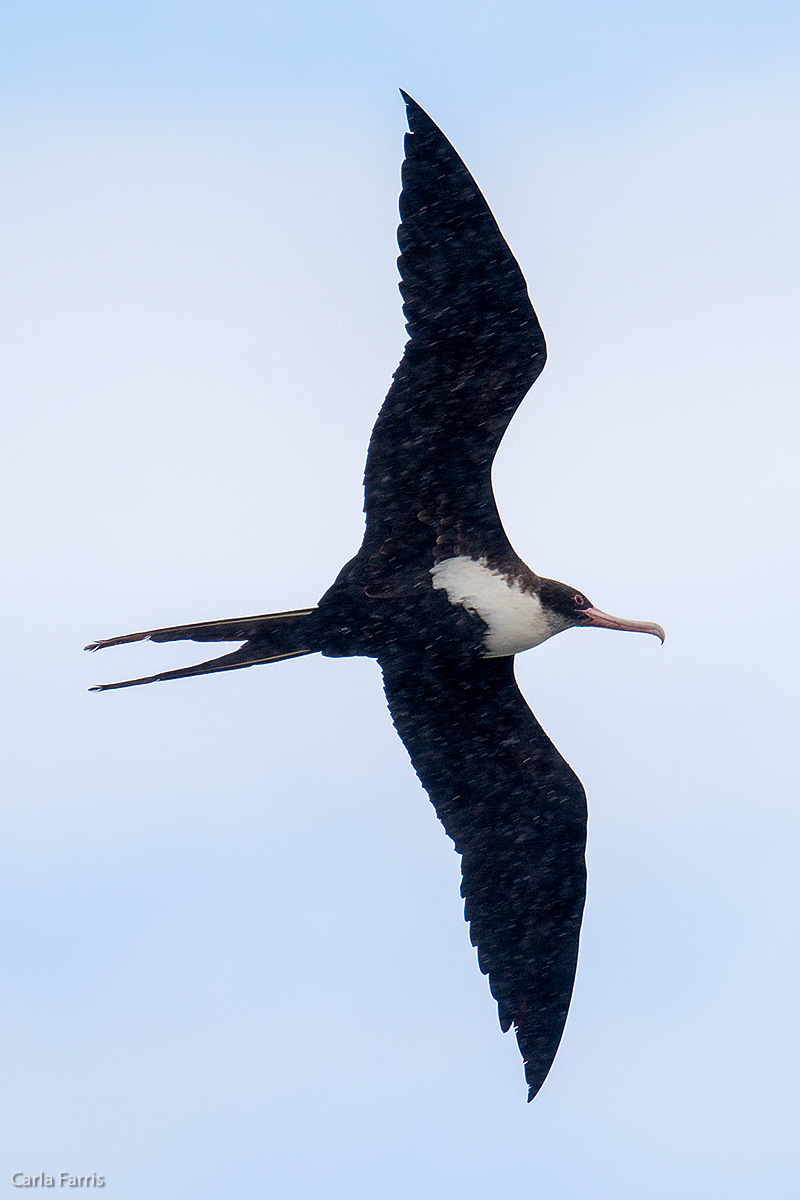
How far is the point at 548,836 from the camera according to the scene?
8188mm

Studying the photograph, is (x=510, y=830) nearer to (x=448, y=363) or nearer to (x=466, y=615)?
(x=466, y=615)

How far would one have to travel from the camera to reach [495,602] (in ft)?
24.8

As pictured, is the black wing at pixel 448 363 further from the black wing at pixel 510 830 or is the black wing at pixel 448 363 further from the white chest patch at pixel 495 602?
→ the black wing at pixel 510 830

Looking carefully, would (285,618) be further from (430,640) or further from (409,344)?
(409,344)

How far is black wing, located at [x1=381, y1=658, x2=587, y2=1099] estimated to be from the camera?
811 cm

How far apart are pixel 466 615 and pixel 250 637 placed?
0.88 m

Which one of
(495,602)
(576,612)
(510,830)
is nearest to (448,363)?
(495,602)

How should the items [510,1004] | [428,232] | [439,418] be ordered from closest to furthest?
[428,232]
[439,418]
[510,1004]

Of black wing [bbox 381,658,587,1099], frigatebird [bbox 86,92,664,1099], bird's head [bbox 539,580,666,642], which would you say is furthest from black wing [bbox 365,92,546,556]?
black wing [bbox 381,658,587,1099]

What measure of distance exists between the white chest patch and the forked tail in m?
0.57

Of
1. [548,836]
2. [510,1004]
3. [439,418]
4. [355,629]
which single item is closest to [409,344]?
[439,418]

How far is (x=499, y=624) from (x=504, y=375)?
3.44 feet

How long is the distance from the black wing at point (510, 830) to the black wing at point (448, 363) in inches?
34.9

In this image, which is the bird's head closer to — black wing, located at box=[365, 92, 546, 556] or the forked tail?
black wing, located at box=[365, 92, 546, 556]
